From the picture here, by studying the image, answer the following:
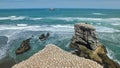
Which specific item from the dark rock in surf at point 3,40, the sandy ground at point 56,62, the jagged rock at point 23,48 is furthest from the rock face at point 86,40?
the sandy ground at point 56,62

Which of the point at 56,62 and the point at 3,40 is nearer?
the point at 56,62

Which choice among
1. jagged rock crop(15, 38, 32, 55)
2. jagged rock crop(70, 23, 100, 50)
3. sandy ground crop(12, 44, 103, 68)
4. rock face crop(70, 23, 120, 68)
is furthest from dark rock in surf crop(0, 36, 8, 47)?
sandy ground crop(12, 44, 103, 68)

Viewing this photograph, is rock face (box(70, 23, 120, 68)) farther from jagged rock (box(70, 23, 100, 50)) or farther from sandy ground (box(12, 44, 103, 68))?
sandy ground (box(12, 44, 103, 68))

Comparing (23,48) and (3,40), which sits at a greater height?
(23,48)

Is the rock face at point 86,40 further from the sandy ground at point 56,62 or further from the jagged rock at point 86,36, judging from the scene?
the sandy ground at point 56,62

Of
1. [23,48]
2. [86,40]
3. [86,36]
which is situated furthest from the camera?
[23,48]

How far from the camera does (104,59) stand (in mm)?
28562

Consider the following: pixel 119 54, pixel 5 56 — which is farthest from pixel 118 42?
pixel 5 56

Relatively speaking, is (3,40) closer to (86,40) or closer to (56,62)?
(86,40)

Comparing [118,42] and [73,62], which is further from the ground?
[73,62]

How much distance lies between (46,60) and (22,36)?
3442 cm

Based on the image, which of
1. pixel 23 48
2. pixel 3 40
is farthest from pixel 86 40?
pixel 3 40

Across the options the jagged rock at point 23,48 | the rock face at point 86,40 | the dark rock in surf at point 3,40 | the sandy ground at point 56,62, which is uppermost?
the sandy ground at point 56,62

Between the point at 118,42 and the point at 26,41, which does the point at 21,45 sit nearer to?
the point at 26,41
